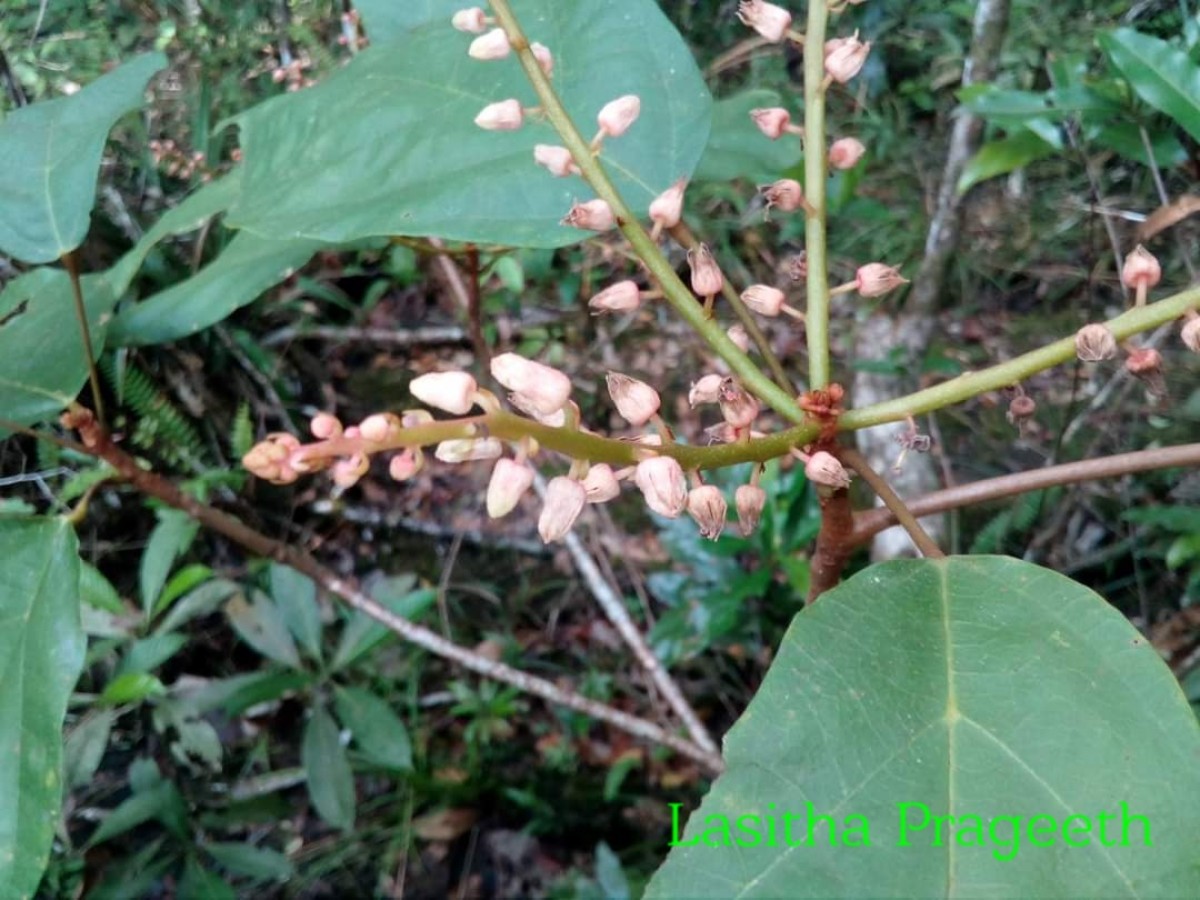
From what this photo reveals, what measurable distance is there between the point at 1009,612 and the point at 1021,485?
83 millimetres

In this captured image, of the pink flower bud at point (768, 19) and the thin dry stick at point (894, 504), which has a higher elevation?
the pink flower bud at point (768, 19)

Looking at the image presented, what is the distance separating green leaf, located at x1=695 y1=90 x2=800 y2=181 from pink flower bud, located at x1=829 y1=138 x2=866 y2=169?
0.93ft

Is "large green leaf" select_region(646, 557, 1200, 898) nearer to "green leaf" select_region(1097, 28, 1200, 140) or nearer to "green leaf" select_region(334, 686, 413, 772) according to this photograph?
"green leaf" select_region(1097, 28, 1200, 140)

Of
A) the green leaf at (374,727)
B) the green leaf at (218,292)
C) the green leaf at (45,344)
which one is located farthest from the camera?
the green leaf at (374,727)

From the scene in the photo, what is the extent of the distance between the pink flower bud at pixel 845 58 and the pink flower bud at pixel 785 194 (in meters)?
0.09

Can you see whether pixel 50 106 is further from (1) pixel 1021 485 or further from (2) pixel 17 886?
(1) pixel 1021 485

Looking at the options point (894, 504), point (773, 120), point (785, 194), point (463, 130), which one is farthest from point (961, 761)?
point (463, 130)

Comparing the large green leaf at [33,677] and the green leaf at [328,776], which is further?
the green leaf at [328,776]

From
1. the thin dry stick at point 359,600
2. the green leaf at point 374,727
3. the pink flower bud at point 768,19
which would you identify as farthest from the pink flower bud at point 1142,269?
the green leaf at point 374,727

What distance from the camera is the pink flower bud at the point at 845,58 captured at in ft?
2.00

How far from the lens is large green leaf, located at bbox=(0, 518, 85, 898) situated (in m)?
0.65

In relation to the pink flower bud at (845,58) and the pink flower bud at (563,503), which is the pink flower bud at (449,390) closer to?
the pink flower bud at (563,503)

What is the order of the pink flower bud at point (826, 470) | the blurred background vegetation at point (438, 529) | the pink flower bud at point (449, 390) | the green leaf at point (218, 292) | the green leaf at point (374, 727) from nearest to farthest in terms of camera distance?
the pink flower bud at point (449, 390) → the pink flower bud at point (826, 470) → the green leaf at point (218, 292) → the green leaf at point (374, 727) → the blurred background vegetation at point (438, 529)

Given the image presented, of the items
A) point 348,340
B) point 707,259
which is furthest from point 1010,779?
point 348,340
